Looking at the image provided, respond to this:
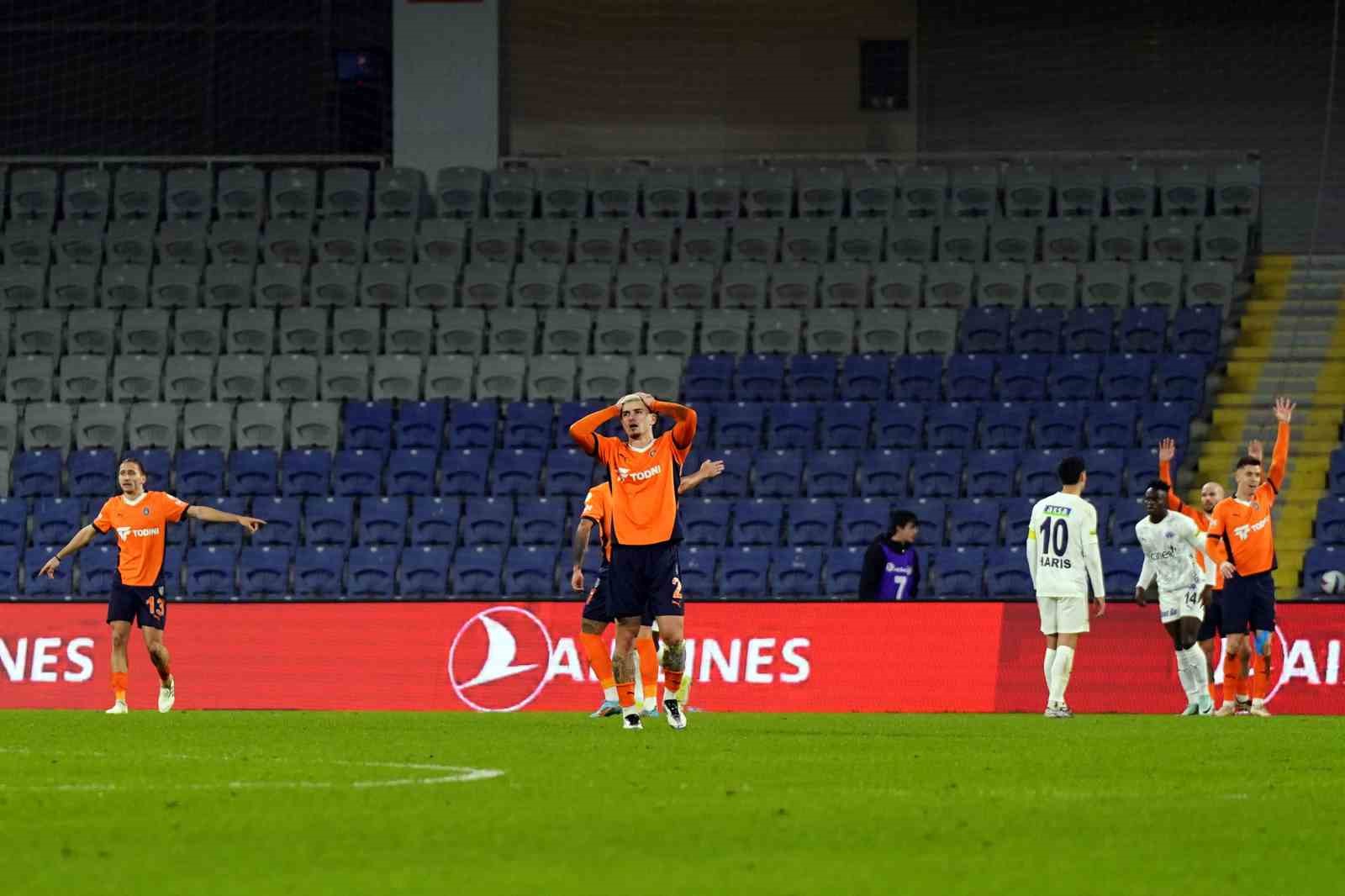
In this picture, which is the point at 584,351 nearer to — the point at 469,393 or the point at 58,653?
the point at 469,393

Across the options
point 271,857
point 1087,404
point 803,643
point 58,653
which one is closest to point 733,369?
point 1087,404

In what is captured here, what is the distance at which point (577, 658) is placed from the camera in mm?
20688

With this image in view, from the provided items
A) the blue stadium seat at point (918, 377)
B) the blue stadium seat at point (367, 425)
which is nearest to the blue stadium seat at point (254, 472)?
the blue stadium seat at point (367, 425)

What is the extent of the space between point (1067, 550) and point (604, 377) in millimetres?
11074

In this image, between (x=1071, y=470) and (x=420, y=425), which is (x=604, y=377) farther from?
(x=1071, y=470)

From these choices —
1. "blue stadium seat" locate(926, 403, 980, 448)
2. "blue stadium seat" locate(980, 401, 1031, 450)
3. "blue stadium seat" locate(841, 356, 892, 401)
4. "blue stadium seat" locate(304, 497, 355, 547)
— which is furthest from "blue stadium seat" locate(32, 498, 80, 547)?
"blue stadium seat" locate(980, 401, 1031, 450)

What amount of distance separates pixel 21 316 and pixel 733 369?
949 cm

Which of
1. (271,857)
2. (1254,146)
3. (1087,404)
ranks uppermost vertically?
(1254,146)

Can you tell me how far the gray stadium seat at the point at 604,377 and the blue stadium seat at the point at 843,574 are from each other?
4373mm

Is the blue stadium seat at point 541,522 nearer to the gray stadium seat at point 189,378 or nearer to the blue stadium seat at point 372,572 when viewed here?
the blue stadium seat at point 372,572

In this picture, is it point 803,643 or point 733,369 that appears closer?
point 803,643

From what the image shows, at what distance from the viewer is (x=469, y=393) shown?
2825cm

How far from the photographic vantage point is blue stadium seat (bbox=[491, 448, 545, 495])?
26.5 meters

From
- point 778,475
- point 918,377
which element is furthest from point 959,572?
point 918,377
